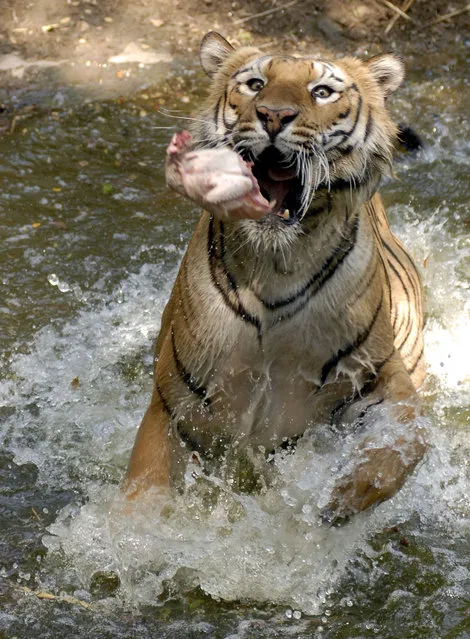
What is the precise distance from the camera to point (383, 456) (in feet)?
9.56

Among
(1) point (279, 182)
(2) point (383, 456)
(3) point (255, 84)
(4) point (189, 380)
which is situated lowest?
(4) point (189, 380)

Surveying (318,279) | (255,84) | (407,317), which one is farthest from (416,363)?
(255,84)

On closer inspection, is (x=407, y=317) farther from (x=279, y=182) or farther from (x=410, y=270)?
(x=279, y=182)

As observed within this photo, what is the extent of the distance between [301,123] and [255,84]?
0.22 meters

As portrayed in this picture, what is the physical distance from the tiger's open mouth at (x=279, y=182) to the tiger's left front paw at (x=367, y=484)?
788mm

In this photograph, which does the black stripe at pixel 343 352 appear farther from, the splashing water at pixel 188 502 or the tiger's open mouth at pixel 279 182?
the tiger's open mouth at pixel 279 182

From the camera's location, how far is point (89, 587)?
296cm

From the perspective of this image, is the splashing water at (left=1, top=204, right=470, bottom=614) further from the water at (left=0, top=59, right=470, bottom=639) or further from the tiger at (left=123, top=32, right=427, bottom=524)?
the tiger at (left=123, top=32, right=427, bottom=524)

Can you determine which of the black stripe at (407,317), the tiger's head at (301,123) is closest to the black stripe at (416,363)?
the black stripe at (407,317)

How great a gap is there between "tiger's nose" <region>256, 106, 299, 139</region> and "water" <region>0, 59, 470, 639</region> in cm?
107

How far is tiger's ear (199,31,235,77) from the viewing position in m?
2.95

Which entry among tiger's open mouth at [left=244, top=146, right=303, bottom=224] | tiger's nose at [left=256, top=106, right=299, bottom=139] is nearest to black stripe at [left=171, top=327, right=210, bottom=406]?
tiger's open mouth at [left=244, top=146, right=303, bottom=224]

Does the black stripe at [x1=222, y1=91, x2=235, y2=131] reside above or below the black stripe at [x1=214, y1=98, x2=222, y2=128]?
above

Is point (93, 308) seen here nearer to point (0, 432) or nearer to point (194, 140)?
point (0, 432)
